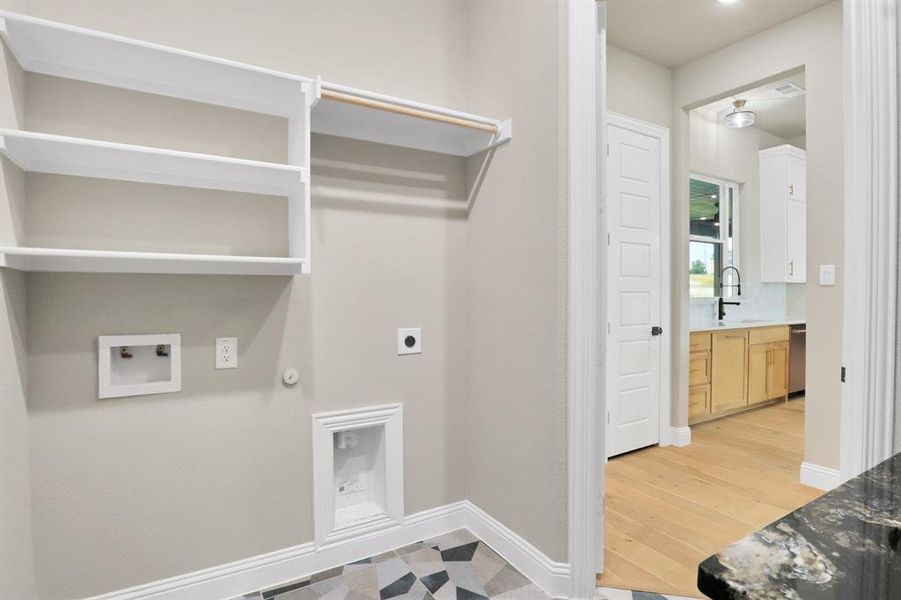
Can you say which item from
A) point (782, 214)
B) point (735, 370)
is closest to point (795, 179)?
point (782, 214)

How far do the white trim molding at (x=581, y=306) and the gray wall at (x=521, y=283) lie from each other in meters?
0.04

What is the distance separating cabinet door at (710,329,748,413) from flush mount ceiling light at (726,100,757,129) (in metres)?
1.98

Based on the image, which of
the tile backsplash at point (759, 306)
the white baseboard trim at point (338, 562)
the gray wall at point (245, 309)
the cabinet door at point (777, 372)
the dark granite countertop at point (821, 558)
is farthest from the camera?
the tile backsplash at point (759, 306)

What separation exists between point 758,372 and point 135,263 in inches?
208

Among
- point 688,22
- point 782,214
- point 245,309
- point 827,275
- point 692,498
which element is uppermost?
point 688,22

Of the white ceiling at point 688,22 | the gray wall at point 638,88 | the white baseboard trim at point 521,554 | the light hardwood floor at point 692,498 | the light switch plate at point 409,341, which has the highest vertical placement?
the white ceiling at point 688,22

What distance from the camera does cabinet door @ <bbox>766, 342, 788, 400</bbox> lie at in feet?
15.7

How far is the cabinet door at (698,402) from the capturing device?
13.2 ft

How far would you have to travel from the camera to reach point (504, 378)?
6.92 ft

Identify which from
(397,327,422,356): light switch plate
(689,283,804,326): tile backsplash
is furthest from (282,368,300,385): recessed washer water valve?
(689,283,804,326): tile backsplash

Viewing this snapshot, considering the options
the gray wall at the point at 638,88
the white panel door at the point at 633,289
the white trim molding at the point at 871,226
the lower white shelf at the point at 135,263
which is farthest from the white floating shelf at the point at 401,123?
the gray wall at the point at 638,88

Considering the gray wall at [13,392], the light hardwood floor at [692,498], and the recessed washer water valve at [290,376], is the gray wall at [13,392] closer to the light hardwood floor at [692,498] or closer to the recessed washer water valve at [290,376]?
the recessed washer water valve at [290,376]

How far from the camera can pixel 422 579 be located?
191 centimetres

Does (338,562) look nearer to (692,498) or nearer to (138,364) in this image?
(138,364)
